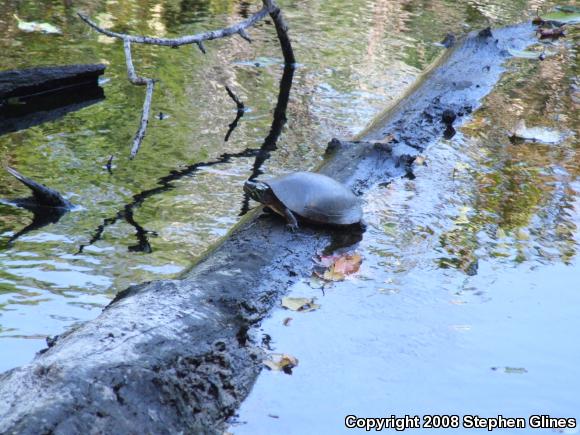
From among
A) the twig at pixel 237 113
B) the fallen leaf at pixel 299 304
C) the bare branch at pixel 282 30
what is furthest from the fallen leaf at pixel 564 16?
the fallen leaf at pixel 299 304

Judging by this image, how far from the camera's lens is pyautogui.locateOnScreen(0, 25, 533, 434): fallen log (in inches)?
110

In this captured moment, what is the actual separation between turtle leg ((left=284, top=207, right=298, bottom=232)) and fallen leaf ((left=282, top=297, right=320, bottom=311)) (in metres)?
0.59

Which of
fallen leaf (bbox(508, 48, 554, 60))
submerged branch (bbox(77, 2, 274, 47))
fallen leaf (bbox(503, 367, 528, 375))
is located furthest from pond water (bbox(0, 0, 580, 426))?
submerged branch (bbox(77, 2, 274, 47))

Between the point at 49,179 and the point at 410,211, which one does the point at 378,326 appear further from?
the point at 49,179

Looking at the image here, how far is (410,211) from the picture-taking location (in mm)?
5535

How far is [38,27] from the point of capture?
9.38 m

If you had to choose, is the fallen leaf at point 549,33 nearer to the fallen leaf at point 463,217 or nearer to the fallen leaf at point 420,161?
the fallen leaf at point 420,161

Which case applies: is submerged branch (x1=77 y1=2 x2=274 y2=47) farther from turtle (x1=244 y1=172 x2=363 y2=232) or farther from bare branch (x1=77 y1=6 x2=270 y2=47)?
turtle (x1=244 y1=172 x2=363 y2=232)

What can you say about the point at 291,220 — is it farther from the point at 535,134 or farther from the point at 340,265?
the point at 535,134

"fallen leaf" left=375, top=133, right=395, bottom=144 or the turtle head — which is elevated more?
the turtle head

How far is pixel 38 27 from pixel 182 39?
156 inches

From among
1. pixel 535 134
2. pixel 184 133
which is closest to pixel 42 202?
pixel 184 133

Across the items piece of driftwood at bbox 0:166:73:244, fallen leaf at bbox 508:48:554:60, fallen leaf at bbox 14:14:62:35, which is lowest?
fallen leaf at bbox 14:14:62:35

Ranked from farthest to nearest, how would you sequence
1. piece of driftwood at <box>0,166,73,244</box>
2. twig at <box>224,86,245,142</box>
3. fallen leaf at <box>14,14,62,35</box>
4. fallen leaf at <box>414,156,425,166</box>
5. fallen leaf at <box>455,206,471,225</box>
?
1. fallen leaf at <box>14,14,62,35</box>
2. twig at <box>224,86,245,142</box>
3. fallen leaf at <box>414,156,425,166</box>
4. fallen leaf at <box>455,206,471,225</box>
5. piece of driftwood at <box>0,166,73,244</box>
